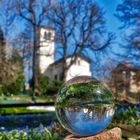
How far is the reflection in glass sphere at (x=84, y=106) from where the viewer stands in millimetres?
4676

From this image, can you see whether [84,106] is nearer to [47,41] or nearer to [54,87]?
[54,87]

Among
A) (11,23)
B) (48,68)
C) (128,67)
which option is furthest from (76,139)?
(48,68)

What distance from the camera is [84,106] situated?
4.73 m

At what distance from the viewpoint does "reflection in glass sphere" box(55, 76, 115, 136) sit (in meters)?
4.68

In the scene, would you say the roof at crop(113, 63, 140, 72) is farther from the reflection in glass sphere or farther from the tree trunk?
the reflection in glass sphere

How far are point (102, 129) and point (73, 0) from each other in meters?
36.6

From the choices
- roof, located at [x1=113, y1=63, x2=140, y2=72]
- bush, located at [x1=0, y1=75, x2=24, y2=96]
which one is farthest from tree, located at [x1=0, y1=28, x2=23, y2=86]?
roof, located at [x1=113, y1=63, x2=140, y2=72]

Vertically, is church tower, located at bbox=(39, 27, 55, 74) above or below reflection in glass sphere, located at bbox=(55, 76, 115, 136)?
below

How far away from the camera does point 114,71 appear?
32.5 metres

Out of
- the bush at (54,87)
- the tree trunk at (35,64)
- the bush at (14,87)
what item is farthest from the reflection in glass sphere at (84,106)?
the bush at (54,87)

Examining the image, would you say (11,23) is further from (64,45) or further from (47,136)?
(47,136)

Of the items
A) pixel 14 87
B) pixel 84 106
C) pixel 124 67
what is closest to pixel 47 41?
pixel 14 87

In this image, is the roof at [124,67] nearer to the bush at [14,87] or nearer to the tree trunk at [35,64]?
the tree trunk at [35,64]

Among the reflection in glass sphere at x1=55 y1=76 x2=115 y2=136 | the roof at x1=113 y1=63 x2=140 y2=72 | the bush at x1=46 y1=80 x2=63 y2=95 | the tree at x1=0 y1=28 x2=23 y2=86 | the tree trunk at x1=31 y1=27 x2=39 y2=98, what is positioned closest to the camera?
the reflection in glass sphere at x1=55 y1=76 x2=115 y2=136
